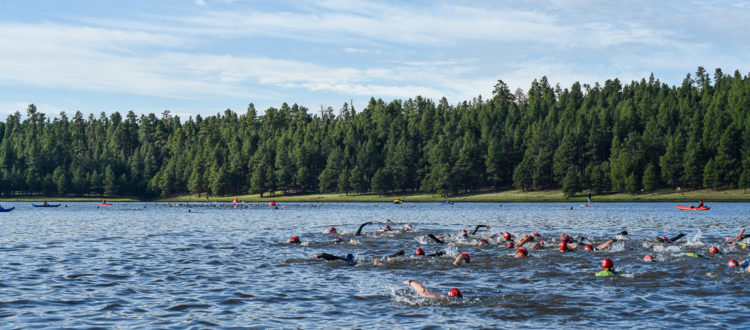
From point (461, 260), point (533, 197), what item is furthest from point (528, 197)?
point (461, 260)

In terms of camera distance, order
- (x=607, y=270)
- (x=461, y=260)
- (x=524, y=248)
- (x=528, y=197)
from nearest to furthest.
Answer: (x=607, y=270), (x=461, y=260), (x=524, y=248), (x=528, y=197)

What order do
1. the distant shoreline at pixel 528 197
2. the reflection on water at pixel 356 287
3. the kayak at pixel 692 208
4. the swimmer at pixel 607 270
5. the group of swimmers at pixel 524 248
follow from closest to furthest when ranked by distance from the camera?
the reflection on water at pixel 356 287, the swimmer at pixel 607 270, the group of swimmers at pixel 524 248, the kayak at pixel 692 208, the distant shoreline at pixel 528 197

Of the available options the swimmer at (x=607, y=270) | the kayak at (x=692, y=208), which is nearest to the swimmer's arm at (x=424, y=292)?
the swimmer at (x=607, y=270)

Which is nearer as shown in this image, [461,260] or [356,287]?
[356,287]

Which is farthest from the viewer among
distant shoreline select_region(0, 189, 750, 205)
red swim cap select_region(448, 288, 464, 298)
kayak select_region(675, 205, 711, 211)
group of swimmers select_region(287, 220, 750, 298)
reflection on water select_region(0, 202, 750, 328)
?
distant shoreline select_region(0, 189, 750, 205)

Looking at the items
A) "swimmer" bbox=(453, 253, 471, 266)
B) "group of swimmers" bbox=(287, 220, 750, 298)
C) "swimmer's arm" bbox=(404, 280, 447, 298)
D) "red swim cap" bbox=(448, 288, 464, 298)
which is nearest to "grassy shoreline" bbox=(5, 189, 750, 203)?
"group of swimmers" bbox=(287, 220, 750, 298)

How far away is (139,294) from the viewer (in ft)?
75.2

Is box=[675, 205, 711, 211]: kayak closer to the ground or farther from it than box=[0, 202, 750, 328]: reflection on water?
farther from it

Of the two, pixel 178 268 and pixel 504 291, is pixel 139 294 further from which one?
pixel 504 291

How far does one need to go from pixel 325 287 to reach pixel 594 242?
23942mm

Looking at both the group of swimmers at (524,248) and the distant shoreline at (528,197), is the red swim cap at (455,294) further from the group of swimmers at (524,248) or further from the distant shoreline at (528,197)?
the distant shoreline at (528,197)

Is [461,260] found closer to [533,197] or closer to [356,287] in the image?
[356,287]

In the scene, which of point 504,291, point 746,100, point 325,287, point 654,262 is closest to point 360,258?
point 325,287

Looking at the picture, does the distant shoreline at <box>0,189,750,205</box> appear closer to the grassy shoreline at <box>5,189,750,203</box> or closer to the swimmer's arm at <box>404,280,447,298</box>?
the grassy shoreline at <box>5,189,750,203</box>
